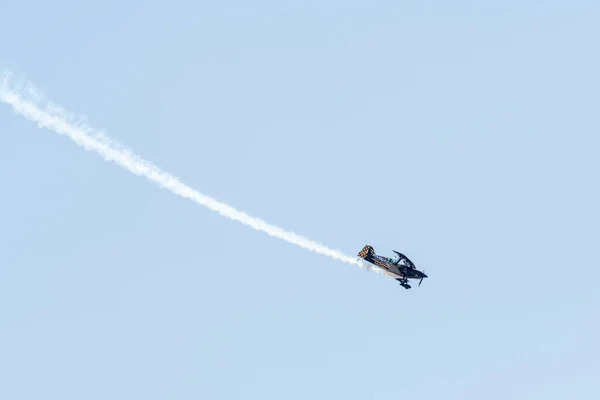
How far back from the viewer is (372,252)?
94812 millimetres

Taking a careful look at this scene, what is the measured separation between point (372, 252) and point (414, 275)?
6735 millimetres

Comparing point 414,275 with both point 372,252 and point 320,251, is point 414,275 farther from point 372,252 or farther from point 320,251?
point 320,251

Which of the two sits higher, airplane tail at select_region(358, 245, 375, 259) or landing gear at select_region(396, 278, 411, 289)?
airplane tail at select_region(358, 245, 375, 259)

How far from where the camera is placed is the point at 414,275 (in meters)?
93.4

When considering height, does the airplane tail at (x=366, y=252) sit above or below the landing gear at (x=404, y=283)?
above

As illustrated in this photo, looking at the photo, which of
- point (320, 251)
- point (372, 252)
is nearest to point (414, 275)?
point (372, 252)

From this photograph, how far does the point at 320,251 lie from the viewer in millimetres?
88500

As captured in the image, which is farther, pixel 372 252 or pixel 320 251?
pixel 372 252

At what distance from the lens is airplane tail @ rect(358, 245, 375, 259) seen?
9438 cm

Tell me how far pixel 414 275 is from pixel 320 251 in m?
14.8

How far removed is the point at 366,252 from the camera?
94.6 m

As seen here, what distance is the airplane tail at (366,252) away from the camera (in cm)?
9438
